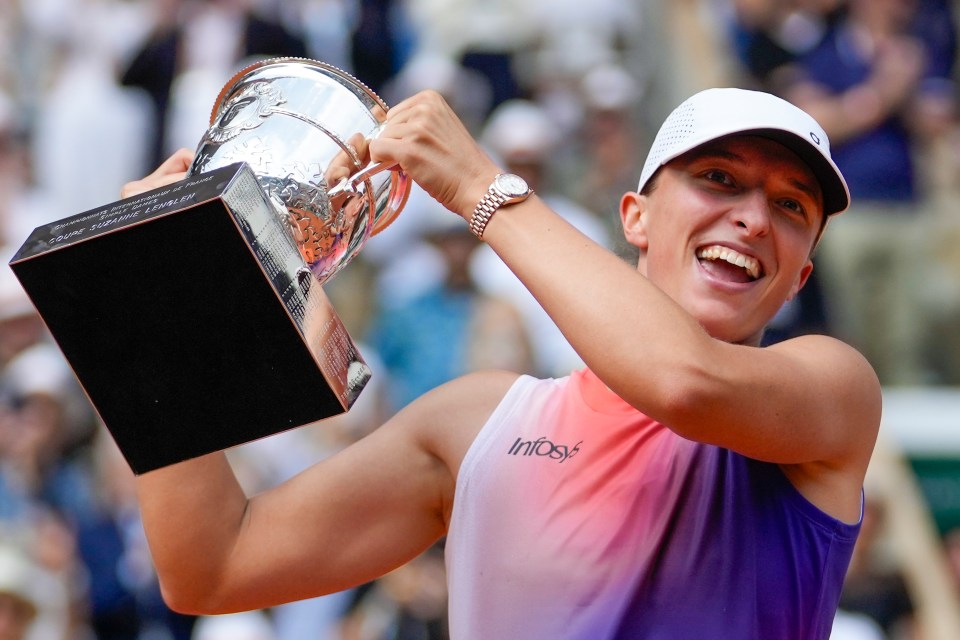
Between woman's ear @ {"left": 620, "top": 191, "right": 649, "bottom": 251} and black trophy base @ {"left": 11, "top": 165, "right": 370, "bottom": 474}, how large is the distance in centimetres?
70

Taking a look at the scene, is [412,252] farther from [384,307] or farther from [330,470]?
[330,470]

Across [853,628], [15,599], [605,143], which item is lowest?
[15,599]

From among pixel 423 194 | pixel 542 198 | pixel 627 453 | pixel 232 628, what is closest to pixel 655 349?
pixel 627 453

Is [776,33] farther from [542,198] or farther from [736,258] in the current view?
[736,258]

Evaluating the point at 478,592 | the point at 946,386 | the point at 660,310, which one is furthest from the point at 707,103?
the point at 946,386

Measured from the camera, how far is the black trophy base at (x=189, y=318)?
2309 millimetres

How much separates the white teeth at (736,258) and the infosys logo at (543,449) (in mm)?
384

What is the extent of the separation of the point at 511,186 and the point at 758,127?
43 cm

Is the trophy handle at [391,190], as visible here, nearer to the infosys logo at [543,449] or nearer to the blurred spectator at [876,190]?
the infosys logo at [543,449]

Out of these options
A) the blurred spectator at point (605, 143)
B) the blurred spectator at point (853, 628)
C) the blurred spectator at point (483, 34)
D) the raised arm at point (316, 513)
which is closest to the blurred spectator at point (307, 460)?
the blurred spectator at point (605, 143)

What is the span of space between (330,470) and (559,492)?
19.2 inches

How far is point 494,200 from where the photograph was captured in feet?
8.27

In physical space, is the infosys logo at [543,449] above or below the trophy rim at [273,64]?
below

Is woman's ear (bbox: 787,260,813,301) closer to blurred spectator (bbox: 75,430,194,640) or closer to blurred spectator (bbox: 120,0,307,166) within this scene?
blurred spectator (bbox: 75,430,194,640)
